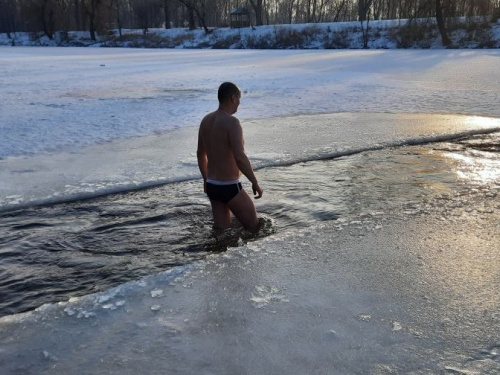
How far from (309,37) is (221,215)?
40.0 meters

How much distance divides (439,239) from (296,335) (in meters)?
1.75

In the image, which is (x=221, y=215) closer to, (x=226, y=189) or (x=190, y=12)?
(x=226, y=189)

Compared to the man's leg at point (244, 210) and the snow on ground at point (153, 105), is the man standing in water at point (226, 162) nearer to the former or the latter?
the man's leg at point (244, 210)

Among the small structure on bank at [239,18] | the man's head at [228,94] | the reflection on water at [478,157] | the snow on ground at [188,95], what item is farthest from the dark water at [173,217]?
the small structure on bank at [239,18]

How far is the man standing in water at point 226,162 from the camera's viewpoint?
422 cm

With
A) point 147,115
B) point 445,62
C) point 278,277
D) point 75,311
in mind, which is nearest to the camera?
point 75,311

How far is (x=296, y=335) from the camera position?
276 cm

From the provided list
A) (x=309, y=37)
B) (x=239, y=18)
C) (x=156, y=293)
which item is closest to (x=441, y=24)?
(x=309, y=37)

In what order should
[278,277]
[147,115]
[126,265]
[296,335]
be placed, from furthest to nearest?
[147,115]
[126,265]
[278,277]
[296,335]

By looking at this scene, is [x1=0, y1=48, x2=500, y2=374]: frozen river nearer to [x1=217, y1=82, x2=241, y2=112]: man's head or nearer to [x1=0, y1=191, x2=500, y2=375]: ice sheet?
[x1=0, y1=191, x2=500, y2=375]: ice sheet

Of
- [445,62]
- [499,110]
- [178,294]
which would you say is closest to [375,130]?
[499,110]

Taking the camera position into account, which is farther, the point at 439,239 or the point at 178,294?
the point at 439,239

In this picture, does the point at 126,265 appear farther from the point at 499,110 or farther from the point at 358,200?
the point at 499,110

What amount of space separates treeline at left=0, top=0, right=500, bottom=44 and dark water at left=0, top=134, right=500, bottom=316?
28.7 metres
